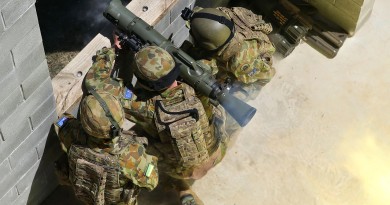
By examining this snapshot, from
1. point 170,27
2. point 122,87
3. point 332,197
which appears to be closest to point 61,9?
point 170,27

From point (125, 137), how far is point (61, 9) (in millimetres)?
2877

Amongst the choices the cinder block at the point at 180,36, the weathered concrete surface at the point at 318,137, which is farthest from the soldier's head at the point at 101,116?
the cinder block at the point at 180,36

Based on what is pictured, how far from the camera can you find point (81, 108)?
5.60 meters

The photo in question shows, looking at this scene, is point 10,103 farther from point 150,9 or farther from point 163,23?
point 163,23

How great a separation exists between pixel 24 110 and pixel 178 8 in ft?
6.85

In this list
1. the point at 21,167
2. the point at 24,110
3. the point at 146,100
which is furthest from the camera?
the point at 146,100

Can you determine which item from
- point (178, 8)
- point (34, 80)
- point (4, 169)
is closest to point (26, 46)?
point (34, 80)

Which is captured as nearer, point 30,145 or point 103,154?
point 103,154

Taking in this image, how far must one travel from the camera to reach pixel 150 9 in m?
6.69

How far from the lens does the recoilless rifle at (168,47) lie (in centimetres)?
622

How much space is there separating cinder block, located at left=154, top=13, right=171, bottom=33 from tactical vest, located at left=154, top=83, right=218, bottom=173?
2.77ft

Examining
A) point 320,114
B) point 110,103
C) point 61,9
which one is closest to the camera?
point 110,103

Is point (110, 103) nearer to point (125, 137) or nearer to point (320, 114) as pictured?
point (125, 137)

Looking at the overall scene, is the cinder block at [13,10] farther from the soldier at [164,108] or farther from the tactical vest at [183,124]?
the tactical vest at [183,124]
